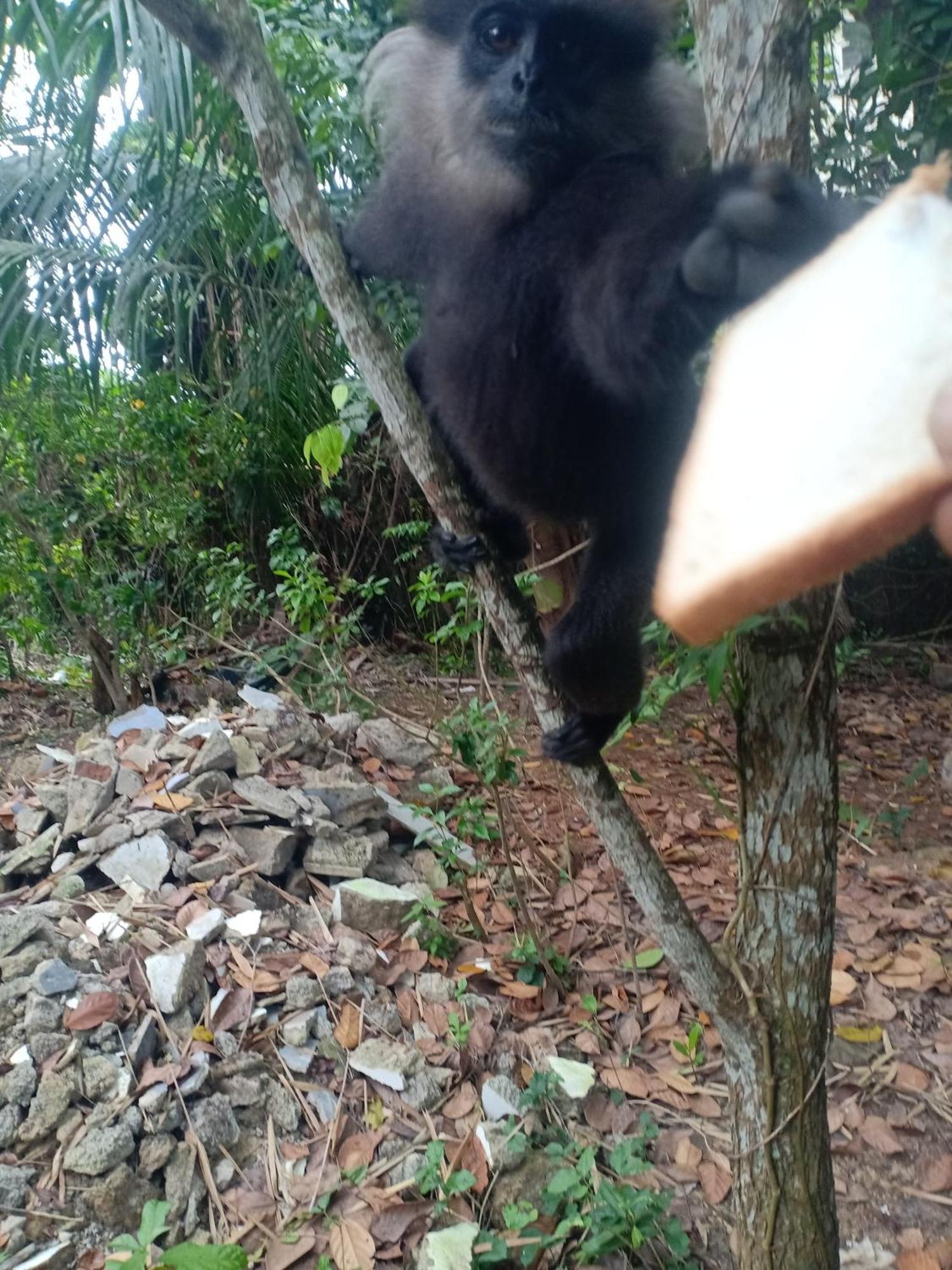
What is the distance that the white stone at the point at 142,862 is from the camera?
3.04 meters

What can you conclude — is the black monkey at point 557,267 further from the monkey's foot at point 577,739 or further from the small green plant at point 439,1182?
the small green plant at point 439,1182

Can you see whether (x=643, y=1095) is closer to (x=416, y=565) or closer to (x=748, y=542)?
(x=748, y=542)

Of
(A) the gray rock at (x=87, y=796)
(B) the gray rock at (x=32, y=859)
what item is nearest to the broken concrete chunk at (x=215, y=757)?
(A) the gray rock at (x=87, y=796)

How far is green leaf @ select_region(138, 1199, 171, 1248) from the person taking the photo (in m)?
1.83

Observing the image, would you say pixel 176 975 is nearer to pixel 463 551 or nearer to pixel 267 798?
pixel 267 798

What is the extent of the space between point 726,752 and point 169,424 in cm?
358

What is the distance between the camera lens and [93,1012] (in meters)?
2.46

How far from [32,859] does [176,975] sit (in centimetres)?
98

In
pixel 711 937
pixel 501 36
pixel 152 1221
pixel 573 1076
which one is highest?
pixel 501 36

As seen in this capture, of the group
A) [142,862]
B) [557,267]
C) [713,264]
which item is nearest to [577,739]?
[557,267]

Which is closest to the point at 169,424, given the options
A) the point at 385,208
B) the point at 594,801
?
the point at 385,208

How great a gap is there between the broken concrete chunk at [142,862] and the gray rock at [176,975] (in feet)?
1.28

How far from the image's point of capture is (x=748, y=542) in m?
0.70

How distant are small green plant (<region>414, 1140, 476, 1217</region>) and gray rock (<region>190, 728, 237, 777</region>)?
176 centimetres
